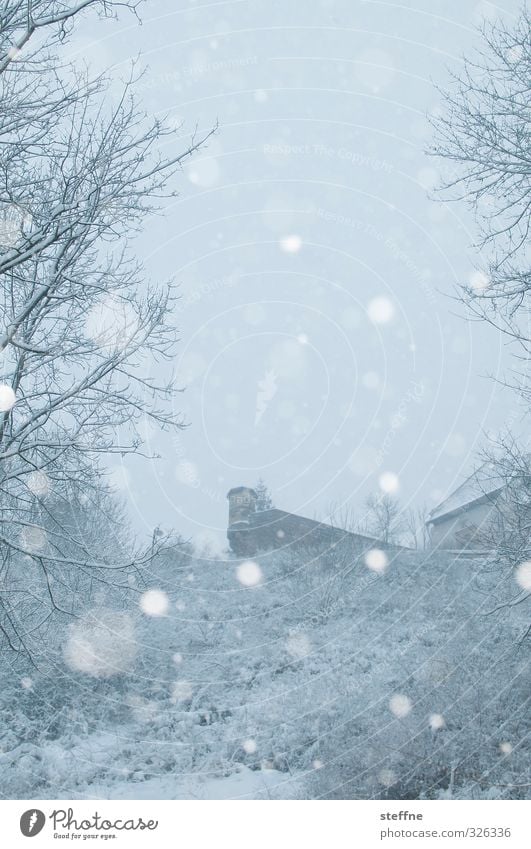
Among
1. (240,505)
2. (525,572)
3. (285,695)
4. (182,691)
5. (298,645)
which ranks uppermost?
(240,505)

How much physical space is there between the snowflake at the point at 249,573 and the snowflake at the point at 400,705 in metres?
12.1

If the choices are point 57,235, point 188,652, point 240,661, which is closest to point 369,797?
point 57,235

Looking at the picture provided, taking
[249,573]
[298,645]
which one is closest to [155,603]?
[249,573]

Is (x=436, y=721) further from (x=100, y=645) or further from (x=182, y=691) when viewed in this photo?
(x=100, y=645)

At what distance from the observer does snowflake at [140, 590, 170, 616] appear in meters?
20.0

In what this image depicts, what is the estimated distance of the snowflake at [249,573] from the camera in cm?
2369

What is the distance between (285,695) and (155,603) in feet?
30.0

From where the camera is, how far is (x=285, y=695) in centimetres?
1336

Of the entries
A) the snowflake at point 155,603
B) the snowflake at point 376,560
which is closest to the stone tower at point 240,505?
the snowflake at point 155,603

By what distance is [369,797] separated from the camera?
7.63 metres

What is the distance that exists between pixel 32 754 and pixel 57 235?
30.9 ft

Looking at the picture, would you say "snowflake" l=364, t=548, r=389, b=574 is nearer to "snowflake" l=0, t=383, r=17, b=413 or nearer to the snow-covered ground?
the snow-covered ground

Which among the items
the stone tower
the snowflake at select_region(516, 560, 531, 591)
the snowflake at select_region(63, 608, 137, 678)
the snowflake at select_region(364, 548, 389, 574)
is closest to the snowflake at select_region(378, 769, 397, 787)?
the snowflake at select_region(516, 560, 531, 591)

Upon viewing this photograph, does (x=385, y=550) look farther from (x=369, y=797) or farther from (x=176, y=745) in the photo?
(x=369, y=797)
